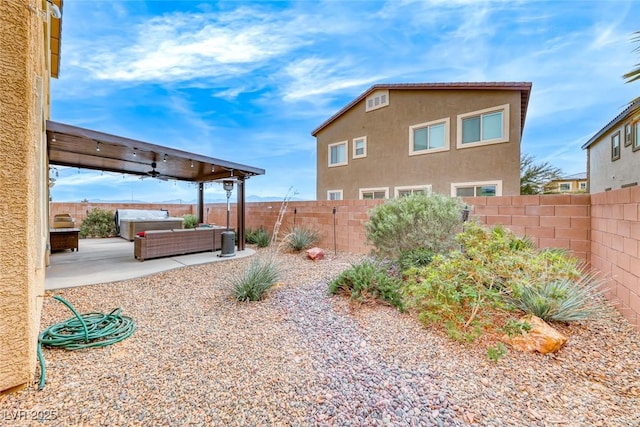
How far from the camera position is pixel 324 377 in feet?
7.47

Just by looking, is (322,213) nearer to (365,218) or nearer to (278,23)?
(365,218)

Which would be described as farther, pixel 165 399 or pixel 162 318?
pixel 162 318

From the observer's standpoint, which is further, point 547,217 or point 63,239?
point 63,239

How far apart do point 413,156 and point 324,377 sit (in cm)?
1030

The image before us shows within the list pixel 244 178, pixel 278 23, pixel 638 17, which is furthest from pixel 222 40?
pixel 638 17

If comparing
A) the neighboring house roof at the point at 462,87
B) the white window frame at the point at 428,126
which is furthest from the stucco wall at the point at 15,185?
the neighboring house roof at the point at 462,87

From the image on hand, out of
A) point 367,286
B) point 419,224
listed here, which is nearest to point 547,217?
point 419,224

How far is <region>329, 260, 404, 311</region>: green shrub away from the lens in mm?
3781

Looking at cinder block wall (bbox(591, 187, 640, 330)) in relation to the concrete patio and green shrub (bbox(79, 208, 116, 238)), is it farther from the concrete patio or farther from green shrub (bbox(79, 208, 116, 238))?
green shrub (bbox(79, 208, 116, 238))

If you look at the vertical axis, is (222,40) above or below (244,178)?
above

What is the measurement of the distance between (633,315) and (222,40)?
370 inches

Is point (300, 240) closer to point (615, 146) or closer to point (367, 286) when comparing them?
point (367, 286)

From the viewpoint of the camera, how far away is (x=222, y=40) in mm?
7363

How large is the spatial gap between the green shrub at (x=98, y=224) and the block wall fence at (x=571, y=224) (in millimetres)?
8716
